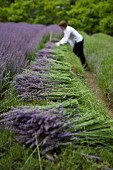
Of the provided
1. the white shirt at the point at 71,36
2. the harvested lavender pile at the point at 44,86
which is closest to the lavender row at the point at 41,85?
the harvested lavender pile at the point at 44,86

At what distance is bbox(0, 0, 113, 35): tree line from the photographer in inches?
587

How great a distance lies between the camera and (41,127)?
7.25 ft

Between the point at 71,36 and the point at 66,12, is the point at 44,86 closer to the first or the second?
the point at 71,36

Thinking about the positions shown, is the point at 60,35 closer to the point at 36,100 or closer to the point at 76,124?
the point at 36,100

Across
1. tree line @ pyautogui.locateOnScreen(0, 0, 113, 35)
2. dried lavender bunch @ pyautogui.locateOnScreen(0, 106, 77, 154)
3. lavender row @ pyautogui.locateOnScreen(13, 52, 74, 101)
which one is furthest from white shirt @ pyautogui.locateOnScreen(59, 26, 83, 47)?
tree line @ pyautogui.locateOnScreen(0, 0, 113, 35)

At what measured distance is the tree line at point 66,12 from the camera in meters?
14.9

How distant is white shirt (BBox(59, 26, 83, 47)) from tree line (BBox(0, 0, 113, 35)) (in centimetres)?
751

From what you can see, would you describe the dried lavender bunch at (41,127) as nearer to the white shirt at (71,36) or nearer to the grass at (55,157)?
the grass at (55,157)

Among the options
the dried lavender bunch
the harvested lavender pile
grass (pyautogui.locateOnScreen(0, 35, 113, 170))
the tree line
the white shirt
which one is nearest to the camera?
grass (pyautogui.locateOnScreen(0, 35, 113, 170))

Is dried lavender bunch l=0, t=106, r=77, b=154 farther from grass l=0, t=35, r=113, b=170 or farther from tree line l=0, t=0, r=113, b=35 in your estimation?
tree line l=0, t=0, r=113, b=35

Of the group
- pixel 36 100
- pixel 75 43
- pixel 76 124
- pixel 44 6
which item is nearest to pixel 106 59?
pixel 75 43

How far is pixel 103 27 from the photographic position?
15156mm

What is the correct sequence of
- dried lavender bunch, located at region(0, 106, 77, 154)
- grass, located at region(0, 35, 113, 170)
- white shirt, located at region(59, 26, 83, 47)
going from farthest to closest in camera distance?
white shirt, located at region(59, 26, 83, 47), dried lavender bunch, located at region(0, 106, 77, 154), grass, located at region(0, 35, 113, 170)

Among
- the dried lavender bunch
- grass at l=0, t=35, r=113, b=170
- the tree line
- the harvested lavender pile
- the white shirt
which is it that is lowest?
the tree line
